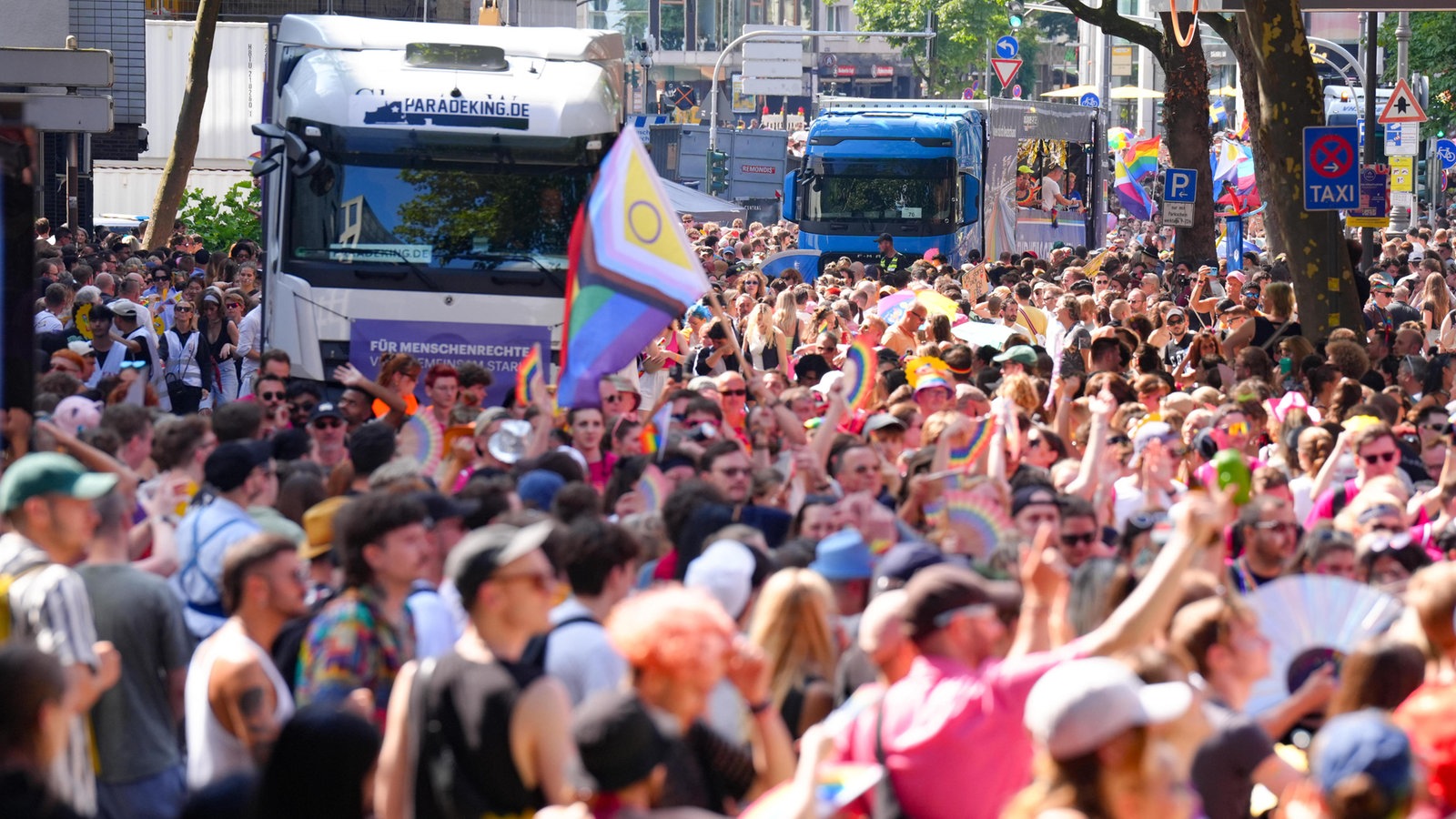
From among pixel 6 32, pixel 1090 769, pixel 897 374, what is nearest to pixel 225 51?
pixel 6 32

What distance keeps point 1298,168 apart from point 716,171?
3404 cm

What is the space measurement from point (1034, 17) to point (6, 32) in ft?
301

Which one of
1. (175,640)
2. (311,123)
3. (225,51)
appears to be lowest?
(175,640)

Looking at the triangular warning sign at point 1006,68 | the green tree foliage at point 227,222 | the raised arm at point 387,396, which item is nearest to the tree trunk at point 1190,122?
the green tree foliage at point 227,222

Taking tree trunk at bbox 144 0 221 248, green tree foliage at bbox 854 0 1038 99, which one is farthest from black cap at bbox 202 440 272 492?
green tree foliage at bbox 854 0 1038 99

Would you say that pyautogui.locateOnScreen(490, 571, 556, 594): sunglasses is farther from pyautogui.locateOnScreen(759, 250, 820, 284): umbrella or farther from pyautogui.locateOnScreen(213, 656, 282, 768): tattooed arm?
pyautogui.locateOnScreen(759, 250, 820, 284): umbrella

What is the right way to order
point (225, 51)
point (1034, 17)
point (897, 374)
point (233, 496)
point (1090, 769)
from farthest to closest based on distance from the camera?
point (1034, 17)
point (225, 51)
point (897, 374)
point (233, 496)
point (1090, 769)

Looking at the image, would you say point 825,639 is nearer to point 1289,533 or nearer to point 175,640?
point 175,640

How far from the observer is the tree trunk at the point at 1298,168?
15578 millimetres

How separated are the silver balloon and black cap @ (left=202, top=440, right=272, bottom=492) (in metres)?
2.18

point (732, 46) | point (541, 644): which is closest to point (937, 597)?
point (541, 644)

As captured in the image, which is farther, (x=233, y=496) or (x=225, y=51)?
(x=225, y=51)

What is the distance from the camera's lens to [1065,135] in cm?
3844

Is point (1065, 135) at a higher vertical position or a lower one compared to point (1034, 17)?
lower
